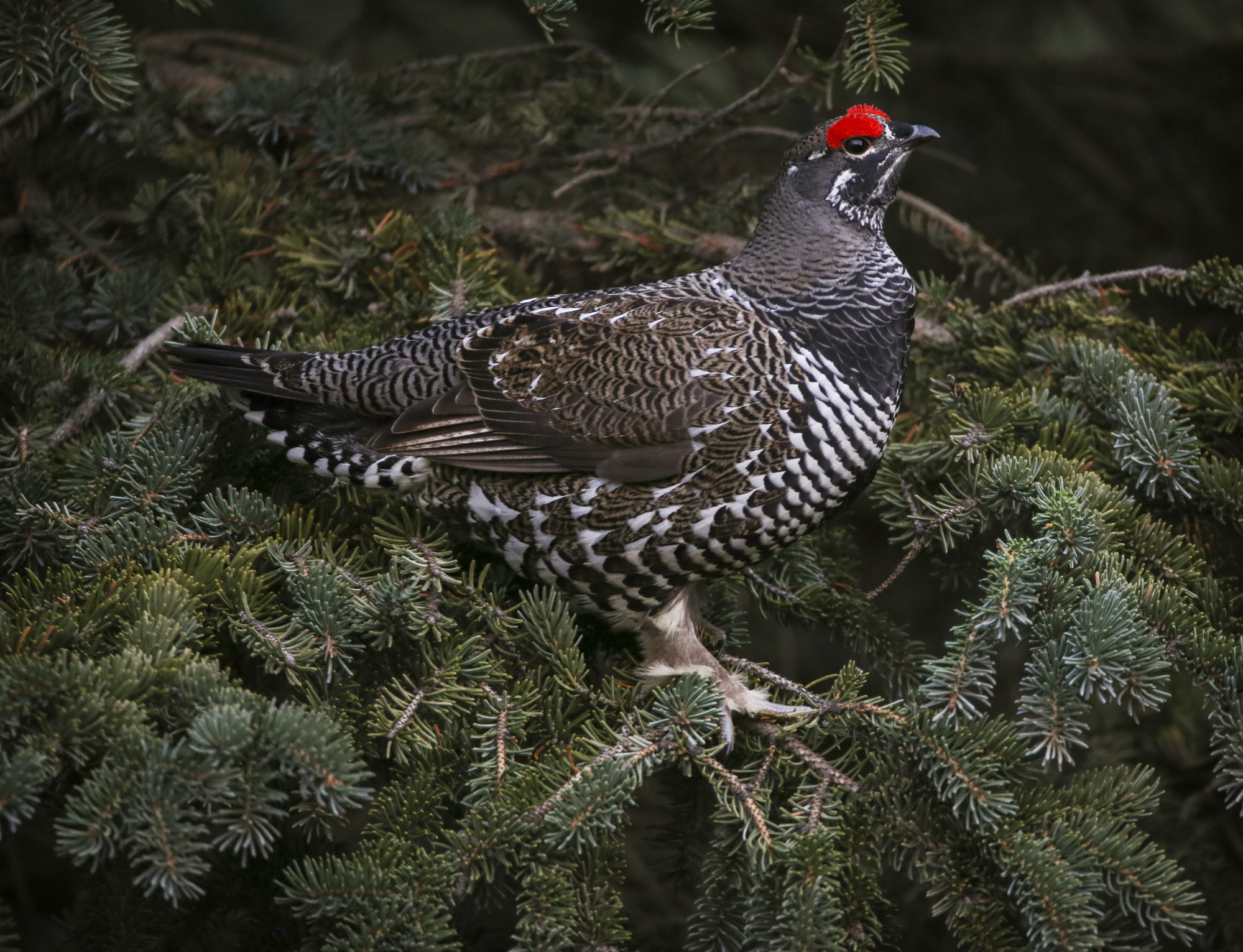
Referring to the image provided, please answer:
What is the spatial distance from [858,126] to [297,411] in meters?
1.95

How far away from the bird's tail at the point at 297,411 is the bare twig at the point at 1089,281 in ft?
6.97

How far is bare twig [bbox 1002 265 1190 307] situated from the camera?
131 inches

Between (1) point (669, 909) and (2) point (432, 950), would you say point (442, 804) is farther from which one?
(1) point (669, 909)

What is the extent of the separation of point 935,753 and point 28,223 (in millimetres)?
3531

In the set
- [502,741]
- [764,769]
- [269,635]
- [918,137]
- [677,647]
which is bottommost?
[677,647]

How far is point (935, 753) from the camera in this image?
6.99 ft

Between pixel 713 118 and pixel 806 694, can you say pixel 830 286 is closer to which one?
pixel 713 118

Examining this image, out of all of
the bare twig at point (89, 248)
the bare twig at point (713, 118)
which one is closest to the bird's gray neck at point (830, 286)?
the bare twig at point (713, 118)

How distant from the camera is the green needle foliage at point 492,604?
6.52ft

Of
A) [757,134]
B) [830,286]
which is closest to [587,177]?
[757,134]

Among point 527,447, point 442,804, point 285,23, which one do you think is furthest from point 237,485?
point 285,23

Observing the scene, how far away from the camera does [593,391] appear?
2910 millimetres

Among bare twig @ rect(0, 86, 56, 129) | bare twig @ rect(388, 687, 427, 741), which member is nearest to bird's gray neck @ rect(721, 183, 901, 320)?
bare twig @ rect(388, 687, 427, 741)

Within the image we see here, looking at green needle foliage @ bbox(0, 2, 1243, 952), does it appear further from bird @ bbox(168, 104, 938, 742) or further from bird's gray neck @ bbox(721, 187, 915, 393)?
bird's gray neck @ bbox(721, 187, 915, 393)
